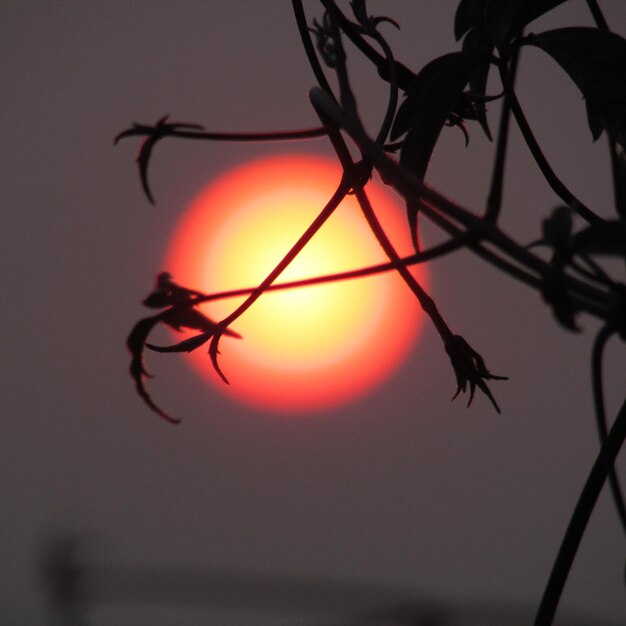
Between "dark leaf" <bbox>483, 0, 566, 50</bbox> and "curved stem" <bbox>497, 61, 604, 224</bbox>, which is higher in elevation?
"dark leaf" <bbox>483, 0, 566, 50</bbox>

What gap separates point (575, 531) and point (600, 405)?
65 millimetres

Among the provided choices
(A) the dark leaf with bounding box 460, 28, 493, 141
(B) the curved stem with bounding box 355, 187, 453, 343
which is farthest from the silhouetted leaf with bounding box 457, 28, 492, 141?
(B) the curved stem with bounding box 355, 187, 453, 343

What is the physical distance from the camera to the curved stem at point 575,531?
0.93ft

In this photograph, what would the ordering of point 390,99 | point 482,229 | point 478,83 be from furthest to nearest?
point 478,83 < point 390,99 < point 482,229

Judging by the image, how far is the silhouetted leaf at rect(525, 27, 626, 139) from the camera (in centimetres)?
39

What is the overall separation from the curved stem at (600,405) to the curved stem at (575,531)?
1.3 inches

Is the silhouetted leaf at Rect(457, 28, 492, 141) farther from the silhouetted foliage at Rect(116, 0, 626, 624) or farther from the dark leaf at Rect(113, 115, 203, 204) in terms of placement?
the dark leaf at Rect(113, 115, 203, 204)

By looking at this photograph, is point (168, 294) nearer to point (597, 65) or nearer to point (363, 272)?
point (363, 272)

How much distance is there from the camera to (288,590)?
373mm

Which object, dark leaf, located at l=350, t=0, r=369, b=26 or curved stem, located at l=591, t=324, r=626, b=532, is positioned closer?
curved stem, located at l=591, t=324, r=626, b=532

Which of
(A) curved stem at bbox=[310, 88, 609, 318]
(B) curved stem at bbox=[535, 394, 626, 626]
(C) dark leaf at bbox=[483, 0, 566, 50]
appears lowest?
(B) curved stem at bbox=[535, 394, 626, 626]

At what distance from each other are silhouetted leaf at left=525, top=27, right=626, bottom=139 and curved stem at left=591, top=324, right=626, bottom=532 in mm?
182

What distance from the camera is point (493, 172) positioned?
235 mm

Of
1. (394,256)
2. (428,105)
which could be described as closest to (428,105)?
(428,105)
